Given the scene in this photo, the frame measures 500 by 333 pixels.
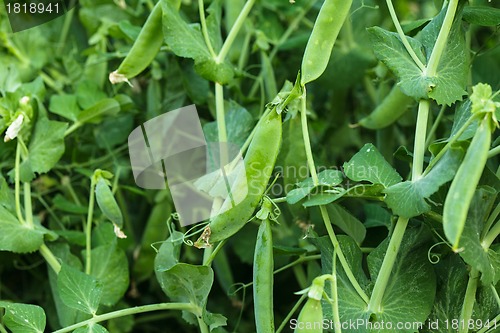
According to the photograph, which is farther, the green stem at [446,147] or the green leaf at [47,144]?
the green leaf at [47,144]

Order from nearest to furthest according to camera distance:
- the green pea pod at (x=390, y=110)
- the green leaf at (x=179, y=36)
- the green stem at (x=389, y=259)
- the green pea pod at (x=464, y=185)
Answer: the green pea pod at (x=464, y=185) < the green stem at (x=389, y=259) < the green leaf at (x=179, y=36) < the green pea pod at (x=390, y=110)

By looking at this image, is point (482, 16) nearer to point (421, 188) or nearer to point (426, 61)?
point (426, 61)

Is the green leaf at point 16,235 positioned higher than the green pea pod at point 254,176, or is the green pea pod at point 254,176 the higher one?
the green pea pod at point 254,176

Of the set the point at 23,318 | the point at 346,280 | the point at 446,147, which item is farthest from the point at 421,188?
the point at 23,318

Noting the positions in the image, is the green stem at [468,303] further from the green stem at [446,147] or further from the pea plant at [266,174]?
the green stem at [446,147]

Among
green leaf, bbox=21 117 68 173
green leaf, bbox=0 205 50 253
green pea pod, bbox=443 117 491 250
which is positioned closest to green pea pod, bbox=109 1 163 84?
green leaf, bbox=21 117 68 173

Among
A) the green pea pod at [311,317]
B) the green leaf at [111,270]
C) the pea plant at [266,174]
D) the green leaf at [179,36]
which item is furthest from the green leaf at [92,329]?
the green leaf at [179,36]

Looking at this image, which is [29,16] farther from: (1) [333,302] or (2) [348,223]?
(1) [333,302]

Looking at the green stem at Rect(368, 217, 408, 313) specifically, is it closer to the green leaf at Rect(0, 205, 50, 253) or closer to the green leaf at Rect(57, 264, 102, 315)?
the green leaf at Rect(57, 264, 102, 315)
